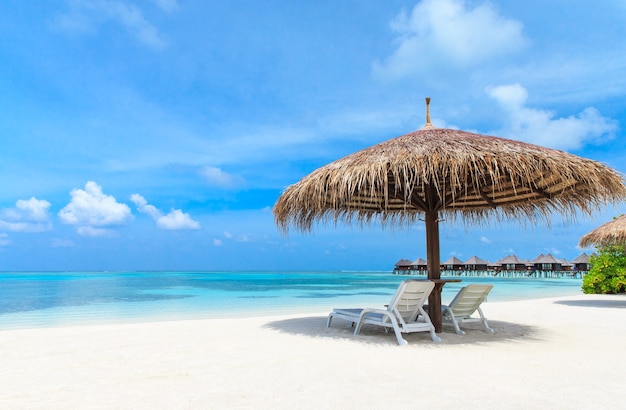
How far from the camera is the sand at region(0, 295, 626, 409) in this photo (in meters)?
2.68

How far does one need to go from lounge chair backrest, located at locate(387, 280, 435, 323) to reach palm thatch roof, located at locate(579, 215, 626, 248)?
7571mm

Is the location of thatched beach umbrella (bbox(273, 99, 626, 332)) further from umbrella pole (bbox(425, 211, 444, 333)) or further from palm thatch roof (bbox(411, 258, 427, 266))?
palm thatch roof (bbox(411, 258, 427, 266))

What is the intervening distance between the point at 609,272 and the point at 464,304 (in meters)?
9.79

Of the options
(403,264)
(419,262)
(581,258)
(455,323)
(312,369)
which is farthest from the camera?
(403,264)

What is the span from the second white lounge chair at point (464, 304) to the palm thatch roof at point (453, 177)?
3.39 feet

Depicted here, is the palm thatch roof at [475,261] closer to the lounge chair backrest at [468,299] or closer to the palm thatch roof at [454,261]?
the palm thatch roof at [454,261]

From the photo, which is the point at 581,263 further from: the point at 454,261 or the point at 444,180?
the point at 444,180

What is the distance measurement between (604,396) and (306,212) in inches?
145

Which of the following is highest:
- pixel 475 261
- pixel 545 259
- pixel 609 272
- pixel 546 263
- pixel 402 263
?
pixel 545 259

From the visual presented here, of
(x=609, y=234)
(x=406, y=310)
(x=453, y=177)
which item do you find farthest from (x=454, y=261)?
(x=453, y=177)

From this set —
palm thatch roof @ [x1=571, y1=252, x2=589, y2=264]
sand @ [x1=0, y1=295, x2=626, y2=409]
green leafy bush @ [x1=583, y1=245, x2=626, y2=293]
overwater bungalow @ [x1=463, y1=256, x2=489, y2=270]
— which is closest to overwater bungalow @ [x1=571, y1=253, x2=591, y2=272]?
palm thatch roof @ [x1=571, y1=252, x2=589, y2=264]

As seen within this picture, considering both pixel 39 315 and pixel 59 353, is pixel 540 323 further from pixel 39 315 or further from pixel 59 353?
pixel 39 315

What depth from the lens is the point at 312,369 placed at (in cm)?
342

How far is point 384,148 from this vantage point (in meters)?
4.79
